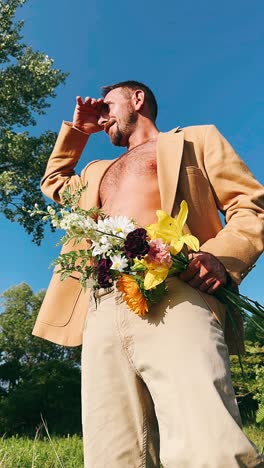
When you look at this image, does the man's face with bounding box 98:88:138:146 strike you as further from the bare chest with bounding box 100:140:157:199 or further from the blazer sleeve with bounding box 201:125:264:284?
the blazer sleeve with bounding box 201:125:264:284

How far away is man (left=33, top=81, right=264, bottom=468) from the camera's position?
1.67 meters

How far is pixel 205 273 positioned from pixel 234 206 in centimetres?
46

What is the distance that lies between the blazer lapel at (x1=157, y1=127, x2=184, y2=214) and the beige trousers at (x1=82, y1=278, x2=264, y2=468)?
45cm

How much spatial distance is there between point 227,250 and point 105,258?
488 millimetres

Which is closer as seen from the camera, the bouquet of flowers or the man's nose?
the bouquet of flowers

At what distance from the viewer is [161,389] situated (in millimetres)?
1805

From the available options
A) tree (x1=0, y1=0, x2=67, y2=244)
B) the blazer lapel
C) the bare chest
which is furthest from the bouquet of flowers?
tree (x1=0, y1=0, x2=67, y2=244)

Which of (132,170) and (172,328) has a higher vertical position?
(132,170)

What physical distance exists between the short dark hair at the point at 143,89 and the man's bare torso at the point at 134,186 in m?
0.33

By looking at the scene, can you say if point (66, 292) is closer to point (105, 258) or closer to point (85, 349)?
point (85, 349)

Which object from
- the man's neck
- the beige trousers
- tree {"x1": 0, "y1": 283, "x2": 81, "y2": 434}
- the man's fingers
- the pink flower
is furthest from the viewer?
tree {"x1": 0, "y1": 283, "x2": 81, "y2": 434}

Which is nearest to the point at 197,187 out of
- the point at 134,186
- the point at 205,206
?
the point at 205,206

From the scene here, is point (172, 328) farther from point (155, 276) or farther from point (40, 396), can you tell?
point (40, 396)

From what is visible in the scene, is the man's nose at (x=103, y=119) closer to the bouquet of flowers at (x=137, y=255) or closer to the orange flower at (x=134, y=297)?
the bouquet of flowers at (x=137, y=255)
